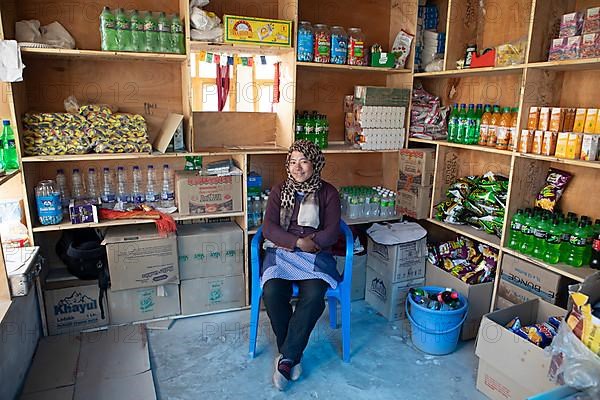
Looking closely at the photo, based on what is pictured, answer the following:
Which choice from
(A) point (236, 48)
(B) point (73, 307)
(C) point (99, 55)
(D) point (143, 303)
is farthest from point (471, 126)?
(B) point (73, 307)

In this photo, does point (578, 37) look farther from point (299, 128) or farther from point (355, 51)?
point (299, 128)

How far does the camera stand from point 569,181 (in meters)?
2.43

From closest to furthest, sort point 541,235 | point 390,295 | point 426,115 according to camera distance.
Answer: point 541,235
point 390,295
point 426,115

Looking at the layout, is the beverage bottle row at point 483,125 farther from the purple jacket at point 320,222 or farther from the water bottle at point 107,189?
the water bottle at point 107,189

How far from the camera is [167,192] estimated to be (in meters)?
2.87

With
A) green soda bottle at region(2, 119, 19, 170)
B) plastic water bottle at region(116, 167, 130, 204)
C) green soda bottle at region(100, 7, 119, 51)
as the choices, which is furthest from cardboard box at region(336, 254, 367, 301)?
green soda bottle at region(2, 119, 19, 170)

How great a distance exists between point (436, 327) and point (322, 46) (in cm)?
183

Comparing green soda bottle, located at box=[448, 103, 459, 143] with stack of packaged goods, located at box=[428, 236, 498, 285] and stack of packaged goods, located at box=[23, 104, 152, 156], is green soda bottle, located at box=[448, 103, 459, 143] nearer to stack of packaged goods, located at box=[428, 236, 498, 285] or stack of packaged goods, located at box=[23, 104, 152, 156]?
stack of packaged goods, located at box=[428, 236, 498, 285]

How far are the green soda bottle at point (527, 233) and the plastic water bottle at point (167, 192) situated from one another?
210 centimetres

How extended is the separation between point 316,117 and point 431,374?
68.1 inches

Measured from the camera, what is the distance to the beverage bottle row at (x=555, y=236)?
7.23 feet

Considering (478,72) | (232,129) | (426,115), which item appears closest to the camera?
(478,72)

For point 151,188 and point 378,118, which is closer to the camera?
point 151,188

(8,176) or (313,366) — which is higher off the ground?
(8,176)
